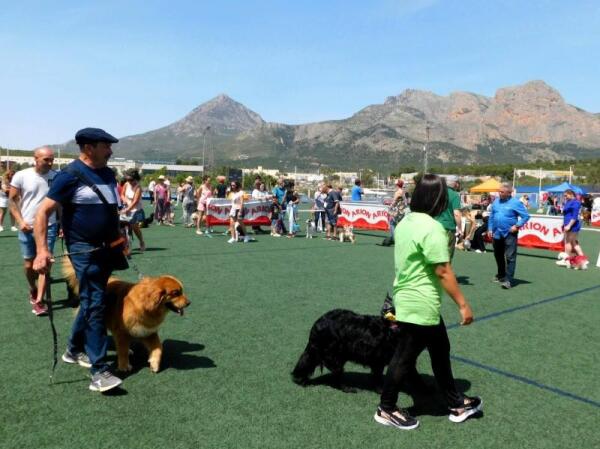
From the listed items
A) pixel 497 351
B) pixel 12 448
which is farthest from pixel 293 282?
pixel 12 448

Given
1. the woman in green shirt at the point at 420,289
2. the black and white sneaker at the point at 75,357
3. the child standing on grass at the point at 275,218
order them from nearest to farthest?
the woman in green shirt at the point at 420,289
the black and white sneaker at the point at 75,357
the child standing on grass at the point at 275,218

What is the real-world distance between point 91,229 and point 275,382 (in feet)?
6.66

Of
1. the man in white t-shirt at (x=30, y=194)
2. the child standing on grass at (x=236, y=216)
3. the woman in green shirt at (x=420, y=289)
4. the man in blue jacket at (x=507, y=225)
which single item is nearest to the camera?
the woman in green shirt at (x=420, y=289)

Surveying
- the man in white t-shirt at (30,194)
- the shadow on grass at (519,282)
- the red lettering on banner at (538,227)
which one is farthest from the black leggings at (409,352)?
the red lettering on banner at (538,227)

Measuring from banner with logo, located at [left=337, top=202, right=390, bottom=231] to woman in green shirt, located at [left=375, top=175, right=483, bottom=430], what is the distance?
14.7m

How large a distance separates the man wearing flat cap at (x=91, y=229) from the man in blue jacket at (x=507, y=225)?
290 inches

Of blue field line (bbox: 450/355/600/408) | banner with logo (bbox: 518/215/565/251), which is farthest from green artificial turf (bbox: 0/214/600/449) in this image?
banner with logo (bbox: 518/215/565/251)

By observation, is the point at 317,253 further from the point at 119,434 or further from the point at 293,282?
the point at 119,434

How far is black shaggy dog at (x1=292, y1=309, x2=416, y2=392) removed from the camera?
13.5 ft

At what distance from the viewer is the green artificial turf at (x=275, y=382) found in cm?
351

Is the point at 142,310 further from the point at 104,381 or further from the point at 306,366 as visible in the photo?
the point at 306,366

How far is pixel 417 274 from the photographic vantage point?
11.7 ft

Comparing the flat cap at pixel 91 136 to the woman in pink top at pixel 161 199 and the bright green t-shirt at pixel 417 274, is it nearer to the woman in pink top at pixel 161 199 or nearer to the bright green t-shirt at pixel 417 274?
the bright green t-shirt at pixel 417 274

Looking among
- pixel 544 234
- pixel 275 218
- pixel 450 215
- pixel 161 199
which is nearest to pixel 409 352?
pixel 450 215
